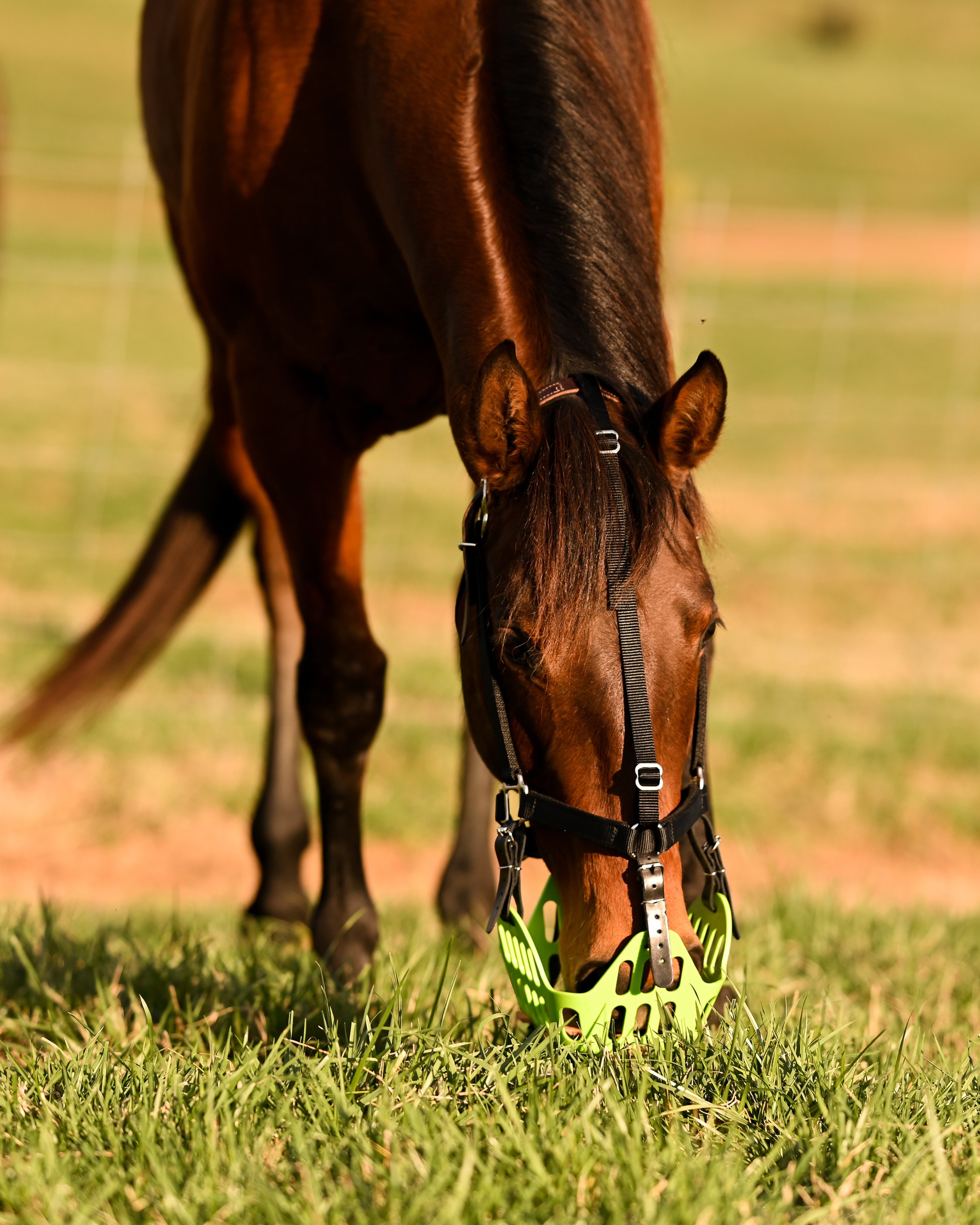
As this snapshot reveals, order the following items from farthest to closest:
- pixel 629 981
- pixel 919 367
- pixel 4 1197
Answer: pixel 919 367 < pixel 629 981 < pixel 4 1197

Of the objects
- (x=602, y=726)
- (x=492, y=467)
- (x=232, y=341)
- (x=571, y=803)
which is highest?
(x=232, y=341)

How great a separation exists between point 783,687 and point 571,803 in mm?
5524

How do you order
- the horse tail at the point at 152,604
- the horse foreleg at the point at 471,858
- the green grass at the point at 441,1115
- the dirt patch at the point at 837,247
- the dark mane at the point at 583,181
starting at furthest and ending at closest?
the dirt patch at the point at 837,247, the horse tail at the point at 152,604, the horse foreleg at the point at 471,858, the dark mane at the point at 583,181, the green grass at the point at 441,1115

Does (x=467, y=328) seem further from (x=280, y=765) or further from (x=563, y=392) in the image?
(x=280, y=765)

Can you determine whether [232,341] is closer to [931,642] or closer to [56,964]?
[56,964]

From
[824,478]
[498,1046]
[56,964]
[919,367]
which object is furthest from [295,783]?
[919,367]

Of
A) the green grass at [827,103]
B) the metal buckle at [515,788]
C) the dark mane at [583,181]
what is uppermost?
the green grass at [827,103]

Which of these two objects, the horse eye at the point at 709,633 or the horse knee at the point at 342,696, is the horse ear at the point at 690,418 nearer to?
the horse eye at the point at 709,633

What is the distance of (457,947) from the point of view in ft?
12.0

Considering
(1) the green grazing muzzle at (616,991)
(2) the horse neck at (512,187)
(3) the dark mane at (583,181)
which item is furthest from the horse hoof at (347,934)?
(3) the dark mane at (583,181)

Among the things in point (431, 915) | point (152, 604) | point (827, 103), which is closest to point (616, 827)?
point (431, 915)

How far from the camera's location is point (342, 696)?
3.26 meters

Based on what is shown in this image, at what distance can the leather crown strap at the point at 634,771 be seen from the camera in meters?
2.01

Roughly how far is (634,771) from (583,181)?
3.72 ft
